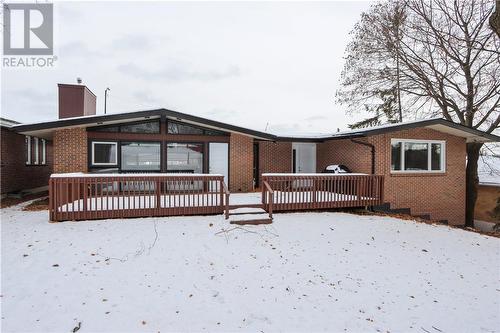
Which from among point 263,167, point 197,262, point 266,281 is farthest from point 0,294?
point 263,167

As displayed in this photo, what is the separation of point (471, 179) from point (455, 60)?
22.0 ft

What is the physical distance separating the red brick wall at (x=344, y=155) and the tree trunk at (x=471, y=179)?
818 centimetres

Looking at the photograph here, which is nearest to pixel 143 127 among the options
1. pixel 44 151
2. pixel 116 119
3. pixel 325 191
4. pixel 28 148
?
pixel 116 119

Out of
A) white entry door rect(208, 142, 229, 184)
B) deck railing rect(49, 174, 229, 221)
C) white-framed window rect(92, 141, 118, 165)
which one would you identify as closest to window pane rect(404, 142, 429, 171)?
white entry door rect(208, 142, 229, 184)

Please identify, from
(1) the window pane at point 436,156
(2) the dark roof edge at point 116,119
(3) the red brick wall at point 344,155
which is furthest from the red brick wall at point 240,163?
(1) the window pane at point 436,156

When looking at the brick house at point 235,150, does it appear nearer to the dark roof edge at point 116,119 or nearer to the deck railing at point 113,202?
the dark roof edge at point 116,119

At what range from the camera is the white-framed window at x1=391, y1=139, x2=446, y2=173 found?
36.7 ft

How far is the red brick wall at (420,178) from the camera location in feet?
35.8

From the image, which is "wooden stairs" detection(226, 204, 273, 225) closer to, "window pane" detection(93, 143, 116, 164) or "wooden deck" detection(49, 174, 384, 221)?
Result: "wooden deck" detection(49, 174, 384, 221)

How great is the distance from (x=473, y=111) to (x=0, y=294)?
66.0 ft

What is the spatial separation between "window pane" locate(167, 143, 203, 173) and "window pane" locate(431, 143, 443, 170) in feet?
33.9

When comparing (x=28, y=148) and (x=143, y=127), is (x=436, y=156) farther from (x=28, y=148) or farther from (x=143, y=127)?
(x=28, y=148)

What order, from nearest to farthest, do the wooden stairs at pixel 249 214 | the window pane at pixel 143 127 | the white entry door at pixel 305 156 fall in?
the wooden stairs at pixel 249 214 → the window pane at pixel 143 127 → the white entry door at pixel 305 156

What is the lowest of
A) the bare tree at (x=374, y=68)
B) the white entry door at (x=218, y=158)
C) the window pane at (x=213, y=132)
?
the white entry door at (x=218, y=158)
